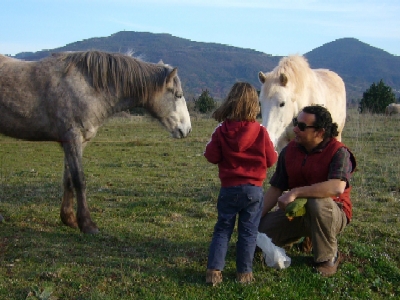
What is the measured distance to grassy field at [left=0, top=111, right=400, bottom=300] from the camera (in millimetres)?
3961

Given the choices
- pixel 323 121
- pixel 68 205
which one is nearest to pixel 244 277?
pixel 323 121

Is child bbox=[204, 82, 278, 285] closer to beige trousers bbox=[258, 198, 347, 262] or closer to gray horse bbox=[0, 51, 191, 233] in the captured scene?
beige trousers bbox=[258, 198, 347, 262]

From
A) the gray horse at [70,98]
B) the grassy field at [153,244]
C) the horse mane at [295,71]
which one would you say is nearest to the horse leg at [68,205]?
the gray horse at [70,98]

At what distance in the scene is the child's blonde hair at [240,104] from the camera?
3906mm

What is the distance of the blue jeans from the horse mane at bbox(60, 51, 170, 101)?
249cm

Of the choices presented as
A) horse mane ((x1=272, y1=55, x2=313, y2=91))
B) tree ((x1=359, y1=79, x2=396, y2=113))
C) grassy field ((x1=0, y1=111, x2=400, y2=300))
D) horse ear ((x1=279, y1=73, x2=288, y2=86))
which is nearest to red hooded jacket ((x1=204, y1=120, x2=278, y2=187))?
grassy field ((x1=0, y1=111, x2=400, y2=300))

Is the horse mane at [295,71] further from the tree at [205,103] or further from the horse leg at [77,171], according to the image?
the tree at [205,103]

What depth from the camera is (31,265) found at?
4387mm

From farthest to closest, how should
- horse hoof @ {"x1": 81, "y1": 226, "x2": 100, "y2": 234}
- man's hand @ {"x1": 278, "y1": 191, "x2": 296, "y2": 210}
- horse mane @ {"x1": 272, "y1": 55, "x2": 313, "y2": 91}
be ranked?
horse mane @ {"x1": 272, "y1": 55, "x2": 313, "y2": 91} → horse hoof @ {"x1": 81, "y1": 226, "x2": 100, "y2": 234} → man's hand @ {"x1": 278, "y1": 191, "x2": 296, "y2": 210}

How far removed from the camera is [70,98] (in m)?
5.52

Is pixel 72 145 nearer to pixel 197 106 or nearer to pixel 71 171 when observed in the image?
pixel 71 171

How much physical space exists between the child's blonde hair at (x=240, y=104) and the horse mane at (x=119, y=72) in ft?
7.31

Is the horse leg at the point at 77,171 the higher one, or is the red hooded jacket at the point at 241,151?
the red hooded jacket at the point at 241,151

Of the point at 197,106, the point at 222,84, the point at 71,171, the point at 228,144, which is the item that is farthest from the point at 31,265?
the point at 222,84
